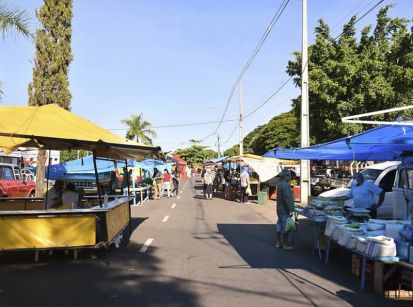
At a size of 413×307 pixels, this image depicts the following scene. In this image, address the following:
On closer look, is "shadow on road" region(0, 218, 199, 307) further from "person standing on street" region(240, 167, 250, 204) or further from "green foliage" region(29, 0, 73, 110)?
"person standing on street" region(240, 167, 250, 204)

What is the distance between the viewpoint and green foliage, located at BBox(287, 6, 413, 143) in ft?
78.6

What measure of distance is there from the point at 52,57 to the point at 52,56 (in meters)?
0.05

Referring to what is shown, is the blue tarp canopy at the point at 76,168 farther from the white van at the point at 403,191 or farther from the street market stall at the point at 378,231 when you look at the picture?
the white van at the point at 403,191

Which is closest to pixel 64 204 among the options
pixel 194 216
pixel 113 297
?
pixel 113 297

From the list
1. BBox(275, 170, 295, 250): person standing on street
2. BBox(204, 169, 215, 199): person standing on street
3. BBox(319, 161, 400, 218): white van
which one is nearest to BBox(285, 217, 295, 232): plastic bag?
BBox(275, 170, 295, 250): person standing on street

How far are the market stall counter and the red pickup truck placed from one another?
1033 cm

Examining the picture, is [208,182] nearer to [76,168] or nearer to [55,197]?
[76,168]

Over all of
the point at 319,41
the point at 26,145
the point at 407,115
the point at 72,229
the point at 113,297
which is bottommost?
the point at 113,297

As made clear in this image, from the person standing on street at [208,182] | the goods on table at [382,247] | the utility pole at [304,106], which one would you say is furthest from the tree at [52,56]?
the goods on table at [382,247]

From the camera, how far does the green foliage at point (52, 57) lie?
23.1m

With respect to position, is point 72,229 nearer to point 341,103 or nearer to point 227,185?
point 341,103

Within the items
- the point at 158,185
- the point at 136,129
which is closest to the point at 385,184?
the point at 158,185

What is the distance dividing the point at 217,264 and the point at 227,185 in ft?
64.3

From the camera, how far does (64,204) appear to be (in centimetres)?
1112
